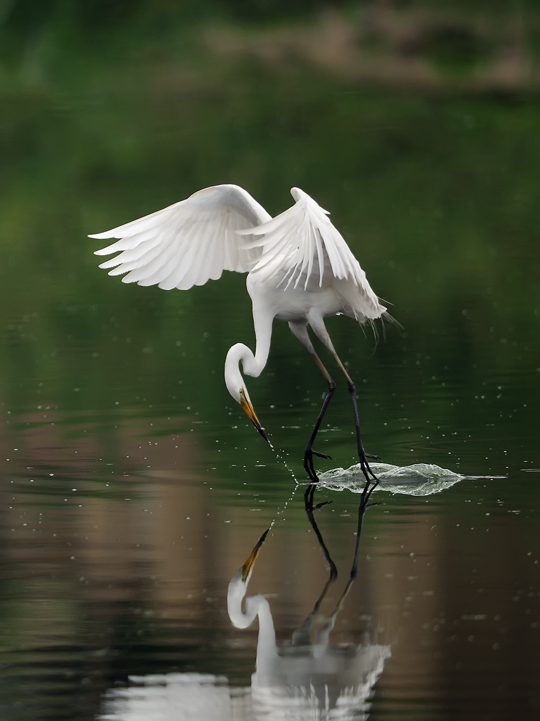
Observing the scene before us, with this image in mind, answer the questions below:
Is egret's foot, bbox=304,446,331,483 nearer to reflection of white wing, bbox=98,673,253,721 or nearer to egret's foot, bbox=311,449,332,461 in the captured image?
egret's foot, bbox=311,449,332,461

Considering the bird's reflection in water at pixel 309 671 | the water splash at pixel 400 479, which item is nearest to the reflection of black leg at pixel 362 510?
the water splash at pixel 400 479

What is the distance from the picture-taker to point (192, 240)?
1077 cm

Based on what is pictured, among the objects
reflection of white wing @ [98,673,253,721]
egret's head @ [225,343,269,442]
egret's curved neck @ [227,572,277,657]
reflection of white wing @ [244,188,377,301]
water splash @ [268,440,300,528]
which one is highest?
reflection of white wing @ [244,188,377,301]

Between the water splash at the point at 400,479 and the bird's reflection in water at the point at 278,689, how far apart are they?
8.61ft

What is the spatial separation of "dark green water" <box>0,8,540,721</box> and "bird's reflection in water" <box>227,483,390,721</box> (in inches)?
1.8

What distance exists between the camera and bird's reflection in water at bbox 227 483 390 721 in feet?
19.1

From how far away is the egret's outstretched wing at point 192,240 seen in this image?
34.1ft

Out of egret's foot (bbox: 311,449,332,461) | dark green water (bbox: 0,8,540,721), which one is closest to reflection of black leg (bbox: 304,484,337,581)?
dark green water (bbox: 0,8,540,721)

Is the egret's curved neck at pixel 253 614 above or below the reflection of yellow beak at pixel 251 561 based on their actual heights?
below

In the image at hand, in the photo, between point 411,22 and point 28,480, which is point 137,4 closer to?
point 411,22

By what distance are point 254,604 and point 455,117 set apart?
2682 cm

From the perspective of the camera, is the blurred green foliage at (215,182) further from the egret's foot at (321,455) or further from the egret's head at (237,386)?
the egret's head at (237,386)

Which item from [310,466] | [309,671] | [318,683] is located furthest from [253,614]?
[310,466]

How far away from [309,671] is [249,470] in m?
3.69
